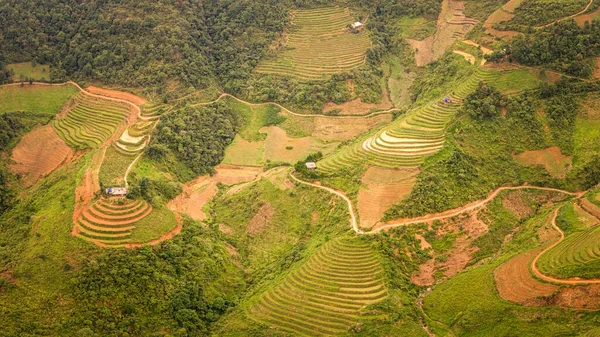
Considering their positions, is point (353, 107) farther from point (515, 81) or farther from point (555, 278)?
point (555, 278)

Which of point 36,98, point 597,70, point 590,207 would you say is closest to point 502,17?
point 597,70

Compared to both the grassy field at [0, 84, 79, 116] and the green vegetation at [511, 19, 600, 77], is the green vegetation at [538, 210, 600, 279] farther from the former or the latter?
the grassy field at [0, 84, 79, 116]

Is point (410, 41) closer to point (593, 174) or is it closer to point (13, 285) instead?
point (593, 174)

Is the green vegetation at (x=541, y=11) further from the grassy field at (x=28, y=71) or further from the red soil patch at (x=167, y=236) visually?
the grassy field at (x=28, y=71)

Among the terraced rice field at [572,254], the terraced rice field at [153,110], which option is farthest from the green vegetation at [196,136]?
the terraced rice field at [572,254]

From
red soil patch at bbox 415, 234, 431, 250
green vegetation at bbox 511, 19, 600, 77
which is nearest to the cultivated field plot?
red soil patch at bbox 415, 234, 431, 250
